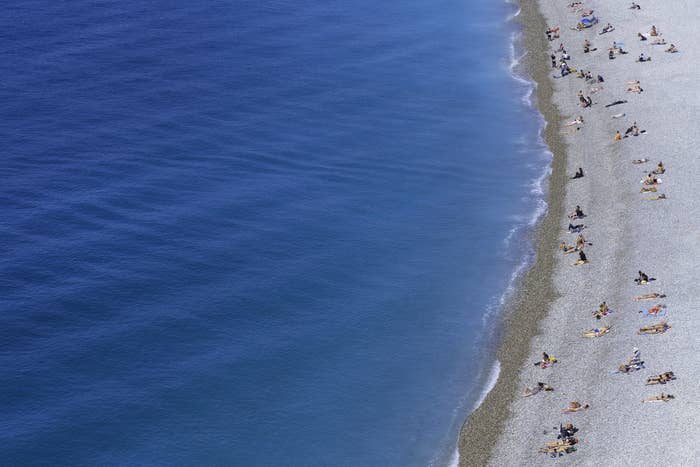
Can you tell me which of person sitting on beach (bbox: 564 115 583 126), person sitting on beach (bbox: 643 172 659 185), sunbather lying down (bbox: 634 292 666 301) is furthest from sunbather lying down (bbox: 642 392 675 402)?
person sitting on beach (bbox: 564 115 583 126)

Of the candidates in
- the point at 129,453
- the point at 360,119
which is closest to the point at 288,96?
the point at 360,119

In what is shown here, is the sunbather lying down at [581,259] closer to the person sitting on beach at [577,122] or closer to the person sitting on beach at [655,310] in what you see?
the person sitting on beach at [655,310]

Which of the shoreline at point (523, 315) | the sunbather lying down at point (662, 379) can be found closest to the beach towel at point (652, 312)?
the sunbather lying down at point (662, 379)

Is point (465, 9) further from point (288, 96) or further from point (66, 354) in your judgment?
point (66, 354)

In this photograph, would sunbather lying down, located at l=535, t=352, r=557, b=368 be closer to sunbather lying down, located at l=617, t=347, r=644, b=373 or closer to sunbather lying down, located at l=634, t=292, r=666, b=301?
sunbather lying down, located at l=617, t=347, r=644, b=373

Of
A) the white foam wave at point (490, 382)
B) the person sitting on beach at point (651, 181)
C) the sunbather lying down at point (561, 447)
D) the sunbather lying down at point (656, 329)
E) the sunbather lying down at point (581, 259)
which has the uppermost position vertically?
the person sitting on beach at point (651, 181)

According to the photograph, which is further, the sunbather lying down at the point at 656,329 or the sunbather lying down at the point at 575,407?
the sunbather lying down at the point at 656,329

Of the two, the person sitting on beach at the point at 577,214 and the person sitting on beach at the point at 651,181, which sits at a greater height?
the person sitting on beach at the point at 651,181
